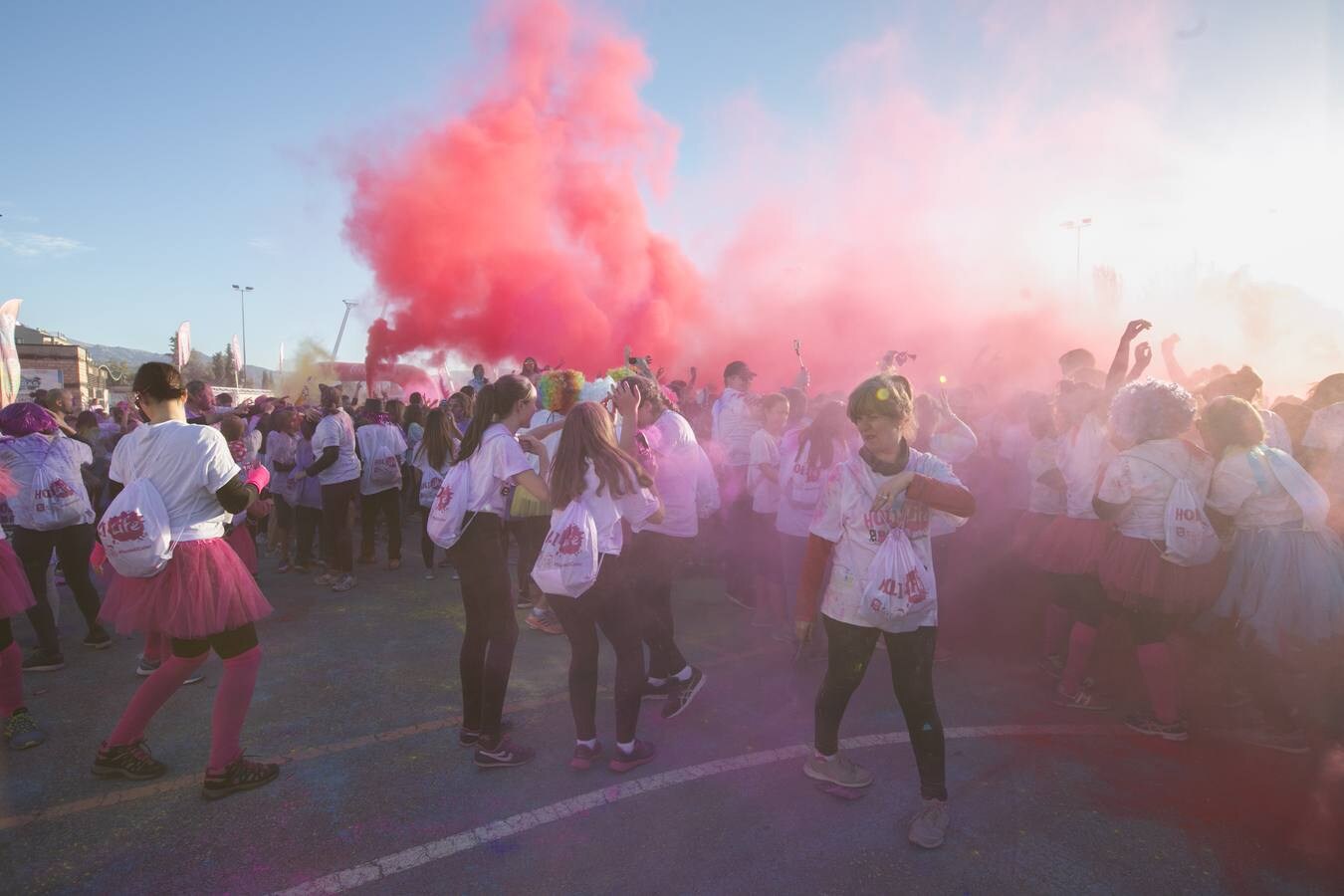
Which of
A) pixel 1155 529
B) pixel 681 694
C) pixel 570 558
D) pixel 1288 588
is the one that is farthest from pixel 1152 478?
pixel 570 558

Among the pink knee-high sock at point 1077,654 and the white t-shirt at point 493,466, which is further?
the pink knee-high sock at point 1077,654

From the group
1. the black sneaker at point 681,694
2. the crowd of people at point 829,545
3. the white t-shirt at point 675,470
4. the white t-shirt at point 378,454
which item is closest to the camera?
the crowd of people at point 829,545

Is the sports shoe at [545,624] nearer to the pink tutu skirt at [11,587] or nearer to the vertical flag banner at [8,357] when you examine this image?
the pink tutu skirt at [11,587]

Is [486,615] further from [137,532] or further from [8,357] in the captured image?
[8,357]

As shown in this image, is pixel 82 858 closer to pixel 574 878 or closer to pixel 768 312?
pixel 574 878

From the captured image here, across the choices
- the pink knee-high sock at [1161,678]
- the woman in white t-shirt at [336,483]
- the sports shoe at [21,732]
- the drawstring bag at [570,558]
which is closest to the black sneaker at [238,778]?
the sports shoe at [21,732]

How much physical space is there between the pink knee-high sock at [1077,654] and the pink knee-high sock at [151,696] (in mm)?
4730

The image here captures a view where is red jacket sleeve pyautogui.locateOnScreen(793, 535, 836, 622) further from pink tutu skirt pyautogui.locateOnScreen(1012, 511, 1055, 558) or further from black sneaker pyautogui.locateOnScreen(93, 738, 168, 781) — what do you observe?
black sneaker pyautogui.locateOnScreen(93, 738, 168, 781)

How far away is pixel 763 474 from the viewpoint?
5480 millimetres

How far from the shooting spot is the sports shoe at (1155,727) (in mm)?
3700

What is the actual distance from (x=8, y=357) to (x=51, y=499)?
4371mm

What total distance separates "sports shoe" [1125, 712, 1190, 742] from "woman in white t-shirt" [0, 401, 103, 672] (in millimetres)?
6942

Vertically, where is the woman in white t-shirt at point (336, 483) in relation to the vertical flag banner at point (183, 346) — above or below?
below

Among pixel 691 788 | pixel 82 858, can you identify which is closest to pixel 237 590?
pixel 82 858
